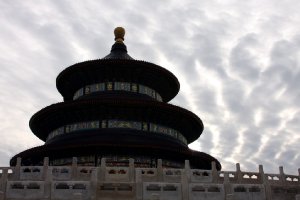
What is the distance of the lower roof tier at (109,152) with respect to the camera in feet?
92.3

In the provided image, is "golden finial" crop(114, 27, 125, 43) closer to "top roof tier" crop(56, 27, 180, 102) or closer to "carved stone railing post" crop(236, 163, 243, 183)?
"top roof tier" crop(56, 27, 180, 102)

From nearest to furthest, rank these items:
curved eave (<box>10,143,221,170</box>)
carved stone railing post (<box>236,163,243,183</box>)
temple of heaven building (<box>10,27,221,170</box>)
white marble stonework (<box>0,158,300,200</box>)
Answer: white marble stonework (<box>0,158,300,200</box>), carved stone railing post (<box>236,163,243,183</box>), curved eave (<box>10,143,221,170</box>), temple of heaven building (<box>10,27,221,170</box>)

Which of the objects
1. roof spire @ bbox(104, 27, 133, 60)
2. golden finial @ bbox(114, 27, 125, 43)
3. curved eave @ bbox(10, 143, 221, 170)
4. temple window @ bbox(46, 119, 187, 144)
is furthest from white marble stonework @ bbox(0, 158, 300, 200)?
golden finial @ bbox(114, 27, 125, 43)

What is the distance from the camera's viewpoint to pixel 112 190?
17656 millimetres

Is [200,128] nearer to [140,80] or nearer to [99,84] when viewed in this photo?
[140,80]

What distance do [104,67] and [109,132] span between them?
22.5 feet

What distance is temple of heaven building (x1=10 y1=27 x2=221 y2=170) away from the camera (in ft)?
95.0

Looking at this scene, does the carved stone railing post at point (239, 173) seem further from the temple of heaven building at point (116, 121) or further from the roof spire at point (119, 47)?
the roof spire at point (119, 47)

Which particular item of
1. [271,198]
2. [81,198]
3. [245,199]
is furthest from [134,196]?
[271,198]

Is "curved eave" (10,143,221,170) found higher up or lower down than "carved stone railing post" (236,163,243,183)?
higher up

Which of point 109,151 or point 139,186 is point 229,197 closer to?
point 139,186

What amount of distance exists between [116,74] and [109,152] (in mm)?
8693

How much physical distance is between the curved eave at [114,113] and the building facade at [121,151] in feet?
0.25

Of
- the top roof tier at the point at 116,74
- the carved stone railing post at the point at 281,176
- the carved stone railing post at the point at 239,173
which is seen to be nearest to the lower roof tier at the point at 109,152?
the carved stone railing post at the point at 239,173
